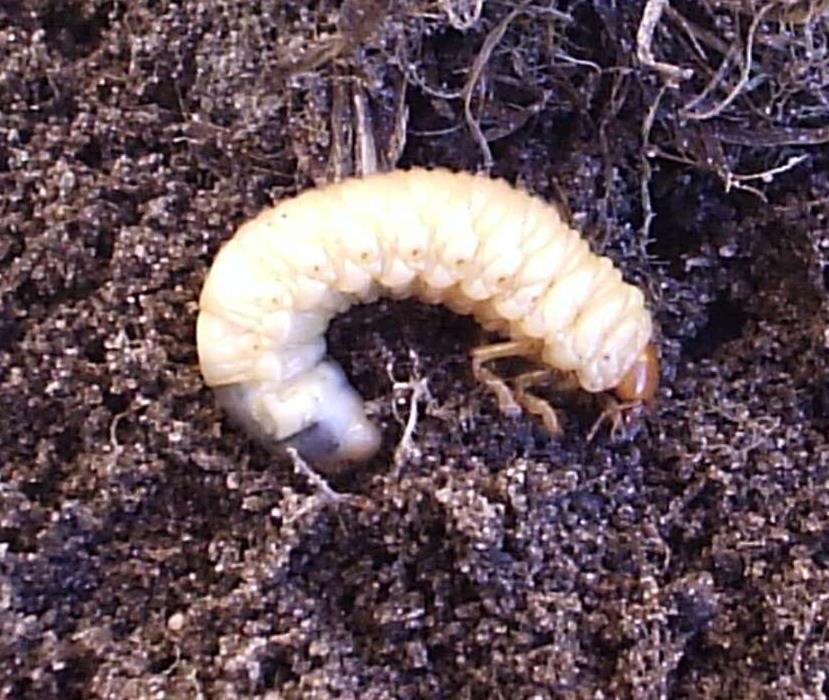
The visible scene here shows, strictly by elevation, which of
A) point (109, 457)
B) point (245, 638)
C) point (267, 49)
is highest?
point (267, 49)

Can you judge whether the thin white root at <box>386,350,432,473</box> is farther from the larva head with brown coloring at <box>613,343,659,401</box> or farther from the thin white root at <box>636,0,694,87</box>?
the thin white root at <box>636,0,694,87</box>

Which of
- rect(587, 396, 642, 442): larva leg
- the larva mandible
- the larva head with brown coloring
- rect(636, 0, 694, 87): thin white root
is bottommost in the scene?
rect(587, 396, 642, 442): larva leg

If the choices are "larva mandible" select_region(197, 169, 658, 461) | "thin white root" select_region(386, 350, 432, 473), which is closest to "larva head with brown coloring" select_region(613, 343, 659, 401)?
"larva mandible" select_region(197, 169, 658, 461)

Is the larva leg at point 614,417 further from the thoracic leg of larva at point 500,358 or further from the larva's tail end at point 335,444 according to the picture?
the larva's tail end at point 335,444

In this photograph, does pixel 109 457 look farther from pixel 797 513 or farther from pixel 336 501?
pixel 797 513

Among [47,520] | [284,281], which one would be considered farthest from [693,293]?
[47,520]

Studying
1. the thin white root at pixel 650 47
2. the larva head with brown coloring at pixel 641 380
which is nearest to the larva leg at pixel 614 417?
the larva head with brown coloring at pixel 641 380
